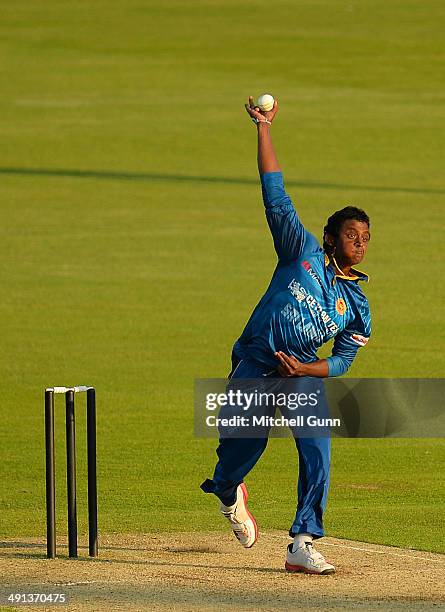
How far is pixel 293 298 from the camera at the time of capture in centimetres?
845

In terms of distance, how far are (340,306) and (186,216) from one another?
1950 centimetres

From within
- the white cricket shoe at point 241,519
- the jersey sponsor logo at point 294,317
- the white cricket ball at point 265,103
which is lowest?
the white cricket shoe at point 241,519

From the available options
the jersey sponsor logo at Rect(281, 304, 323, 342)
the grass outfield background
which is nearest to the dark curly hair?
the jersey sponsor logo at Rect(281, 304, 323, 342)

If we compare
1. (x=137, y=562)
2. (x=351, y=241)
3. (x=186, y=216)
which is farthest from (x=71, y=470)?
(x=186, y=216)

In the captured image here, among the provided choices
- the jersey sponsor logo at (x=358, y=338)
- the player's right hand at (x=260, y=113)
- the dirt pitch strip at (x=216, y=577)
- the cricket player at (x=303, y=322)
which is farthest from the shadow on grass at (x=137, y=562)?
the player's right hand at (x=260, y=113)

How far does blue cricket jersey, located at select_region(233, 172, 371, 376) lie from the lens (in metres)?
8.45

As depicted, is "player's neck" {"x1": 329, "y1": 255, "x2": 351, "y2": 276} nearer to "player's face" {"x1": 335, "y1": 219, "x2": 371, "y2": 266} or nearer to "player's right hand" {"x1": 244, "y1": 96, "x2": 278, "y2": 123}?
"player's face" {"x1": 335, "y1": 219, "x2": 371, "y2": 266}

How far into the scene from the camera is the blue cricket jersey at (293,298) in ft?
27.7

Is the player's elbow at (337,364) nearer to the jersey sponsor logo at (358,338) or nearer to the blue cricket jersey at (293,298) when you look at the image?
the blue cricket jersey at (293,298)

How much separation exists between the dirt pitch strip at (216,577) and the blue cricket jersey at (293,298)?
3.74ft

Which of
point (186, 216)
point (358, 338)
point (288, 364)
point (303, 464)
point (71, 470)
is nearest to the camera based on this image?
point (288, 364)

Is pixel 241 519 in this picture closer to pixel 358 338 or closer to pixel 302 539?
pixel 302 539

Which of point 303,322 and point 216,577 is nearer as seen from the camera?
point 303,322

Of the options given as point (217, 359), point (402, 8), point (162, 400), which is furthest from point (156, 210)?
point (402, 8)
